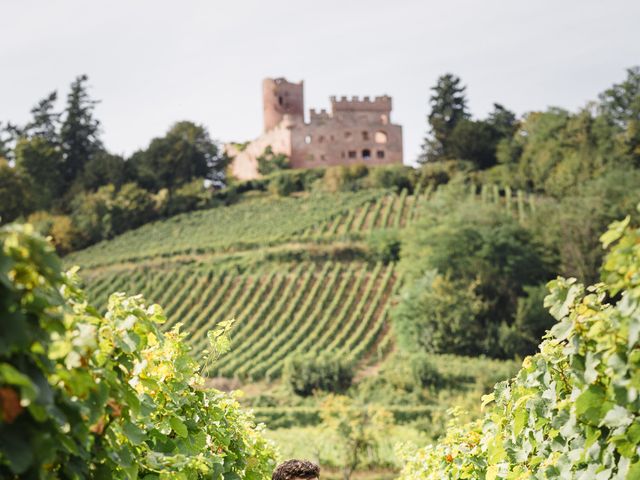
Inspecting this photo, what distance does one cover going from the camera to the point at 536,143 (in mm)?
59125

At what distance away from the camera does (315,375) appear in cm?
3175

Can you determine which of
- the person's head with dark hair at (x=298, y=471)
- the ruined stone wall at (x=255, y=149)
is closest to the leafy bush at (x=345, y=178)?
the ruined stone wall at (x=255, y=149)

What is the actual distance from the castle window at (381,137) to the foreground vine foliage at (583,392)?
64.2 metres

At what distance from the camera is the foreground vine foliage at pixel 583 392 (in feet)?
10.7

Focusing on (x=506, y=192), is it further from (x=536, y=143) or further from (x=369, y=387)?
(x=369, y=387)

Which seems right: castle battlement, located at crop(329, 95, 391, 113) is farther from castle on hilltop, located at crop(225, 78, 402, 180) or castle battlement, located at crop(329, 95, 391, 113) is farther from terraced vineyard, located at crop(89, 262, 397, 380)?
terraced vineyard, located at crop(89, 262, 397, 380)

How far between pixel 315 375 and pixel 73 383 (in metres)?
29.1

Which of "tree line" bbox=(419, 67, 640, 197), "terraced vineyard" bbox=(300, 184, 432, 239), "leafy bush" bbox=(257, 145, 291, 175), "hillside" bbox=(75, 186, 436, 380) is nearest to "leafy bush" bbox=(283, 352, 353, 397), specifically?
"hillside" bbox=(75, 186, 436, 380)

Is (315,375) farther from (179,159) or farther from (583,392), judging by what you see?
(179,159)

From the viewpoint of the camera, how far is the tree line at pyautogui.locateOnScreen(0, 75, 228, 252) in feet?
182

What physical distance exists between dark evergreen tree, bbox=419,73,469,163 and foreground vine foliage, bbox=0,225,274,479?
5982 cm

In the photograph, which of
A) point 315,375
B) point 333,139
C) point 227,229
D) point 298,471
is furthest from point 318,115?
point 298,471

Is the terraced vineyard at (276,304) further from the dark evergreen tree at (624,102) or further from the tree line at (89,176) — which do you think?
the dark evergreen tree at (624,102)

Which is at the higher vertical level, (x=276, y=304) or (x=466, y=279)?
(x=466, y=279)
